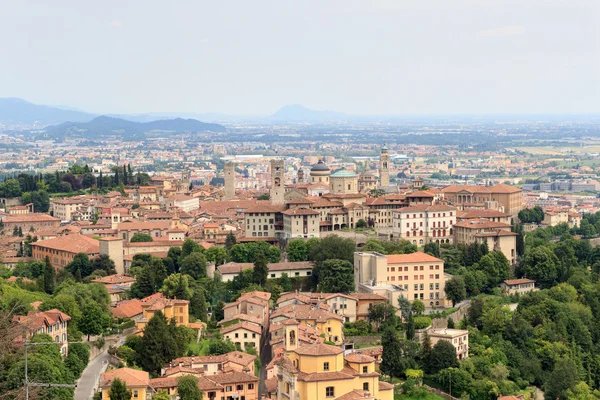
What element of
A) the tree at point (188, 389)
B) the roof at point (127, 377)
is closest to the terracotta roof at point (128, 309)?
the roof at point (127, 377)

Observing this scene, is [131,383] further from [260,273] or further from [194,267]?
[194,267]

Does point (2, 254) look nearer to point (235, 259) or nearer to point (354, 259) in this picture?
point (235, 259)

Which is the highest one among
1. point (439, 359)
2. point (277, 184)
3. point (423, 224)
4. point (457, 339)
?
point (277, 184)

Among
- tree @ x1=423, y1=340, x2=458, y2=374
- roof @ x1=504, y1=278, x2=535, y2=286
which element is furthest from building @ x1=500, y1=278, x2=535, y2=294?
tree @ x1=423, y1=340, x2=458, y2=374

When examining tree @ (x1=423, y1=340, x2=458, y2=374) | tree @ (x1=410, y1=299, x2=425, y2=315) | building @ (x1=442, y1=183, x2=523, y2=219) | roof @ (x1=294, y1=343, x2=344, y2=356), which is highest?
roof @ (x1=294, y1=343, x2=344, y2=356)

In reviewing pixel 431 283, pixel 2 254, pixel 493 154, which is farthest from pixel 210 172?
pixel 431 283

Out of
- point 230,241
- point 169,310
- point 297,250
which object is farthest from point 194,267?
point 169,310

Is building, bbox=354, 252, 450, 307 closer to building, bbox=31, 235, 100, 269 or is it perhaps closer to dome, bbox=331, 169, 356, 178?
building, bbox=31, 235, 100, 269
